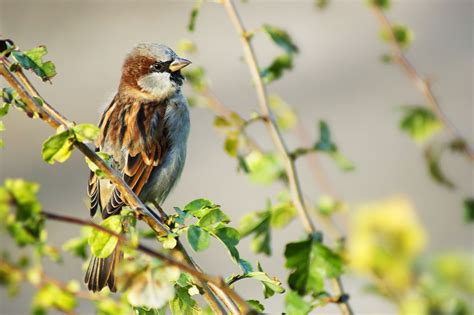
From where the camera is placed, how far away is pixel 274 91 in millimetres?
7020

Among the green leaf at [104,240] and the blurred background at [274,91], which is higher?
the blurred background at [274,91]

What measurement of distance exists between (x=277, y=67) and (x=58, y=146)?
86cm

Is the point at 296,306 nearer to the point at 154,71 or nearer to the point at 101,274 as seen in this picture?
the point at 101,274

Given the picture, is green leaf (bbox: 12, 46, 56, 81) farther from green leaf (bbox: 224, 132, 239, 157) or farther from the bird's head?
the bird's head

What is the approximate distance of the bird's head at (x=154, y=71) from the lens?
2828mm

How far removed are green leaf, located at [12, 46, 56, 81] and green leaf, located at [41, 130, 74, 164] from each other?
0.15m

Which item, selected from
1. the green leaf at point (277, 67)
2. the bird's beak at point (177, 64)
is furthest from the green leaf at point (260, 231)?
the bird's beak at point (177, 64)

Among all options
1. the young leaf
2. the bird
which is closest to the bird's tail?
the young leaf

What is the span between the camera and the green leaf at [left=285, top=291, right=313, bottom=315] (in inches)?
56.9

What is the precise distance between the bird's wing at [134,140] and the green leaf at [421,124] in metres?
0.86

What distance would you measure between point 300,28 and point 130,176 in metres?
6.10

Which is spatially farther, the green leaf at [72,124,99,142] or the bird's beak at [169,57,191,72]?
the bird's beak at [169,57,191,72]

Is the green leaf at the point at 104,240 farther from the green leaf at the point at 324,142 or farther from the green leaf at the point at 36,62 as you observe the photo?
the green leaf at the point at 324,142

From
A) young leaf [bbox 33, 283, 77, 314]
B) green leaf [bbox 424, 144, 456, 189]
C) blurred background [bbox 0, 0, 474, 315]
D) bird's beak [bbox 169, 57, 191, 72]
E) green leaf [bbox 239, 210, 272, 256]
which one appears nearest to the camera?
young leaf [bbox 33, 283, 77, 314]
